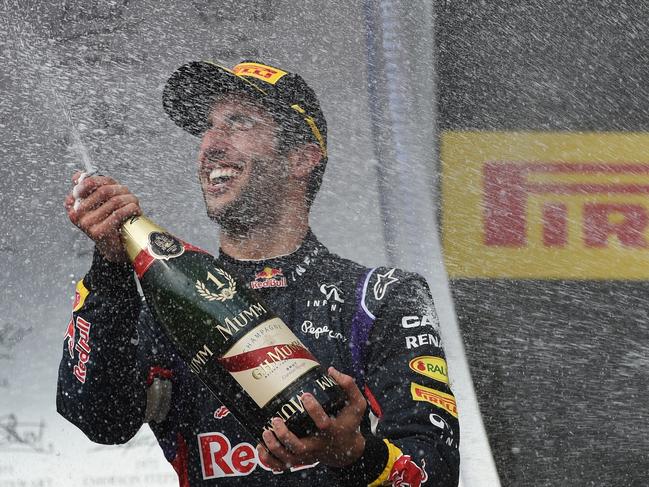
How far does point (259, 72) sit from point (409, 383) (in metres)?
0.56

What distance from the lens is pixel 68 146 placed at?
84.4 inches

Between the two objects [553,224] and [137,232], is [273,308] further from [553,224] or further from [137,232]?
[553,224]

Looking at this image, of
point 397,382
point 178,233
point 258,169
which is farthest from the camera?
point 178,233

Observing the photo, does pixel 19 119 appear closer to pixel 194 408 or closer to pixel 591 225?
pixel 194 408

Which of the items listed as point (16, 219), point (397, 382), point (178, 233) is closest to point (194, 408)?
point (397, 382)

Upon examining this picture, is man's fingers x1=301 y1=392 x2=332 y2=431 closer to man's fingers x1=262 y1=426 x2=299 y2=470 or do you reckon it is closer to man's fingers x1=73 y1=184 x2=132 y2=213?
man's fingers x1=262 y1=426 x2=299 y2=470

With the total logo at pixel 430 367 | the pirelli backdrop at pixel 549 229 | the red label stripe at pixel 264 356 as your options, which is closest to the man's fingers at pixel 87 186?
the red label stripe at pixel 264 356

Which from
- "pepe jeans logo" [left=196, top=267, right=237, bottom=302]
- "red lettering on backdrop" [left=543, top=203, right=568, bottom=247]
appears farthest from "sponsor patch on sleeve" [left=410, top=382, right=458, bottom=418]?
"red lettering on backdrop" [left=543, top=203, right=568, bottom=247]

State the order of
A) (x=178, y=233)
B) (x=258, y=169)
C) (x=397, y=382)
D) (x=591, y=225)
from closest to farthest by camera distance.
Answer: (x=397, y=382), (x=258, y=169), (x=178, y=233), (x=591, y=225)

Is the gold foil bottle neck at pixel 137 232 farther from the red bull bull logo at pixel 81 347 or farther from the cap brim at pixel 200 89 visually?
the cap brim at pixel 200 89

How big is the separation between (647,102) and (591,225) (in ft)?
1.20

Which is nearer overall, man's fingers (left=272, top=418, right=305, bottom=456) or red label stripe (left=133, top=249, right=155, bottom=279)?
man's fingers (left=272, top=418, right=305, bottom=456)

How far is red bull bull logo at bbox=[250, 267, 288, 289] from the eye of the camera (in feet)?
4.13

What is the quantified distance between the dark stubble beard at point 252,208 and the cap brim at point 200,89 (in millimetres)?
116
